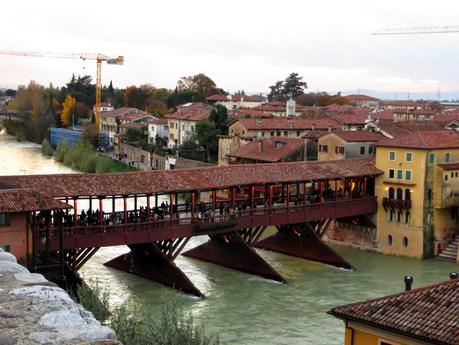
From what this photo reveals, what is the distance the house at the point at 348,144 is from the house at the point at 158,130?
3400 cm

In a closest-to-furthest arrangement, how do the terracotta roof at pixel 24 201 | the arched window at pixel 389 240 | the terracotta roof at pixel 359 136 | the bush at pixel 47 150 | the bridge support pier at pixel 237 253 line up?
the terracotta roof at pixel 24 201, the bridge support pier at pixel 237 253, the arched window at pixel 389 240, the terracotta roof at pixel 359 136, the bush at pixel 47 150

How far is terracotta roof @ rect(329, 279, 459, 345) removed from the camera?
10.2 m

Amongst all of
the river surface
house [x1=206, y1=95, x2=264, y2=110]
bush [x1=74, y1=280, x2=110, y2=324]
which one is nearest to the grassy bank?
house [x1=206, y1=95, x2=264, y2=110]

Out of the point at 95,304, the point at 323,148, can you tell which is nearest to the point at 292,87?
the point at 323,148

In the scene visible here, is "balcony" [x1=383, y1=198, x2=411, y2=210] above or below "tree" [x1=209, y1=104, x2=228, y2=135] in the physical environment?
below

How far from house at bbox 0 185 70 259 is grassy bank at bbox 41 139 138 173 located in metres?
41.5

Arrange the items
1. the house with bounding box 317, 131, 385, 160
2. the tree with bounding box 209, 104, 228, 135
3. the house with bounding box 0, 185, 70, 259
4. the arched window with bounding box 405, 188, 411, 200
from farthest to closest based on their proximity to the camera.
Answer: the tree with bounding box 209, 104, 228, 135 < the house with bounding box 317, 131, 385, 160 < the arched window with bounding box 405, 188, 411, 200 < the house with bounding box 0, 185, 70, 259

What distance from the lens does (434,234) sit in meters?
34.9

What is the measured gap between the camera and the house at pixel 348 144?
41.5m

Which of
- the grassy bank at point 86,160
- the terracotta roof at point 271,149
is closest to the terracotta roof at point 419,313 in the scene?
the terracotta roof at point 271,149

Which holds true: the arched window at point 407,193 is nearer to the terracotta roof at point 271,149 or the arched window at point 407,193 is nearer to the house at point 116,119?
the terracotta roof at point 271,149

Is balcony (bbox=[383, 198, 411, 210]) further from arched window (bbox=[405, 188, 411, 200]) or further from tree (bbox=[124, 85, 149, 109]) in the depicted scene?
tree (bbox=[124, 85, 149, 109])

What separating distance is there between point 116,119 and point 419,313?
79.8 metres

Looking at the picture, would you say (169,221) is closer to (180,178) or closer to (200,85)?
(180,178)
